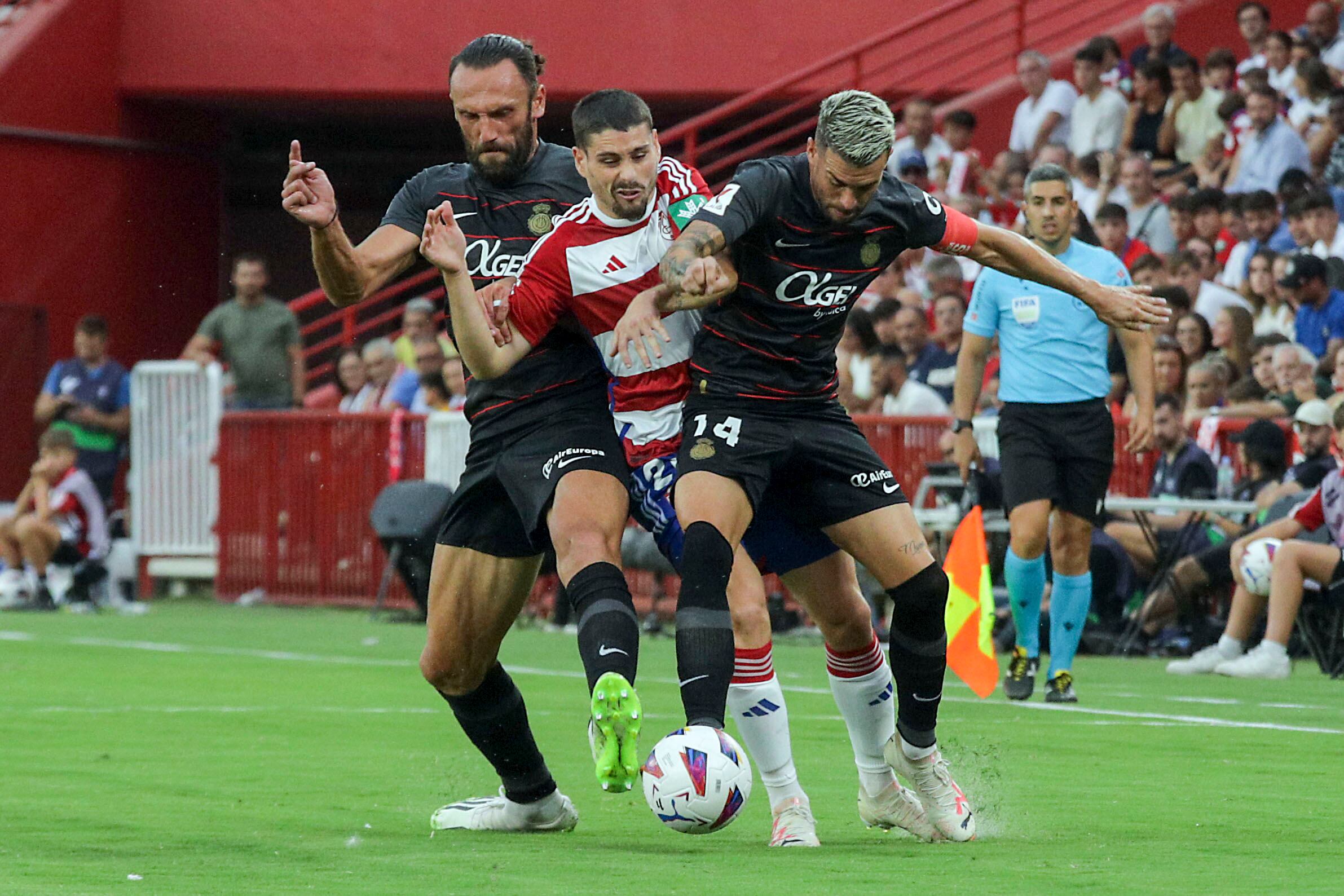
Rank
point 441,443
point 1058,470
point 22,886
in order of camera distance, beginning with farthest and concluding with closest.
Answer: point 441,443 → point 1058,470 → point 22,886

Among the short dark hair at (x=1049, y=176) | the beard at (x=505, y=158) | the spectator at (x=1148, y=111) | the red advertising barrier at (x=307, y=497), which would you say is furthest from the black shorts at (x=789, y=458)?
the spectator at (x=1148, y=111)

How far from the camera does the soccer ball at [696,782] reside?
214 inches

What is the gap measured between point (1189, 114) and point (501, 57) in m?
12.8

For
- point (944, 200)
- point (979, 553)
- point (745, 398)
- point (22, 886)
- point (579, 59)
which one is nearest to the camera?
point (22, 886)

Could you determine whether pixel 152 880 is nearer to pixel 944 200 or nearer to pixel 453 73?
pixel 453 73

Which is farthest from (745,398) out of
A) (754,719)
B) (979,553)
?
(979,553)

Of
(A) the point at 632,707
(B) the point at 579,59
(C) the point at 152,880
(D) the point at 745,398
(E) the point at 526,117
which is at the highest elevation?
(B) the point at 579,59

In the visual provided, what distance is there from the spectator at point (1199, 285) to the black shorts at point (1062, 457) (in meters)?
4.98

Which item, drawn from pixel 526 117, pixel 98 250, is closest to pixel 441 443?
pixel 98 250

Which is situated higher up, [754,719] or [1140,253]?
[1140,253]

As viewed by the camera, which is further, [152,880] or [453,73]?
[453,73]

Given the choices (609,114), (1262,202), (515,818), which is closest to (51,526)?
(1262,202)

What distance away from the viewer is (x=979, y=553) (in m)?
10.1

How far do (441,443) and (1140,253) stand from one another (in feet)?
18.5
